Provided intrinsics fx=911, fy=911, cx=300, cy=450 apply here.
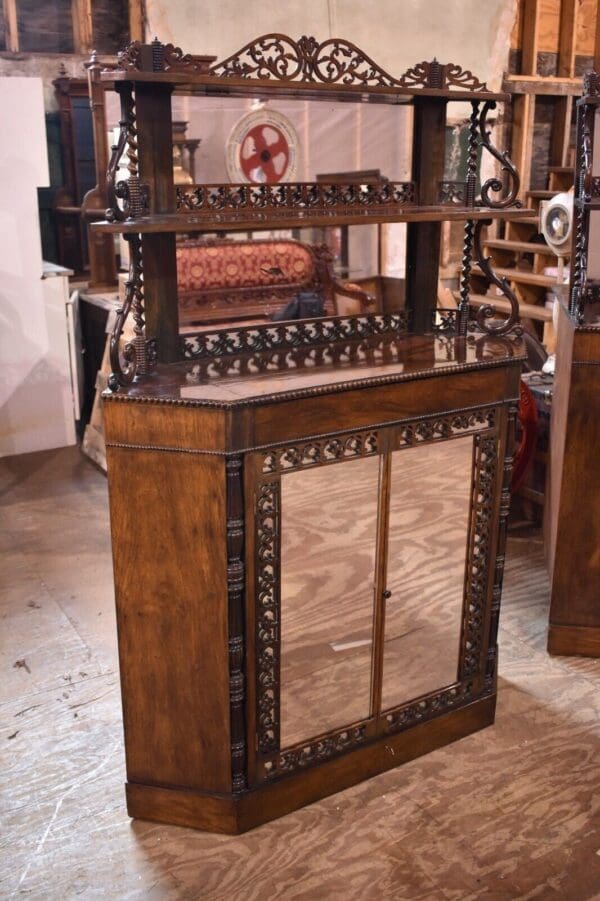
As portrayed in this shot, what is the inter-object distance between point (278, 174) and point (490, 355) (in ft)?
4.83

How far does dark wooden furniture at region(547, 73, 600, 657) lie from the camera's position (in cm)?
290

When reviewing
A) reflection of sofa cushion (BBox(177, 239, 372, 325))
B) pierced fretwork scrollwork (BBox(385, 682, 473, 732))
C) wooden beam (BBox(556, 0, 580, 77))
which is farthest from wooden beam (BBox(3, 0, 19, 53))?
pierced fretwork scrollwork (BBox(385, 682, 473, 732))

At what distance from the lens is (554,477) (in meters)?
3.44

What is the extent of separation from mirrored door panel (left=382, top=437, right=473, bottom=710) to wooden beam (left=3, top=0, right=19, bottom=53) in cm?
601

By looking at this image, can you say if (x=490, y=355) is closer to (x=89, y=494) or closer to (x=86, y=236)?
(x=89, y=494)

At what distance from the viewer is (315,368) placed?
7.79ft

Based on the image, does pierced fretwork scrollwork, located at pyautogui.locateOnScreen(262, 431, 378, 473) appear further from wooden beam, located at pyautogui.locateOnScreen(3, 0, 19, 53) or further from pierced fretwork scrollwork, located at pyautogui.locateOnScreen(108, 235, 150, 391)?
wooden beam, located at pyautogui.locateOnScreen(3, 0, 19, 53)

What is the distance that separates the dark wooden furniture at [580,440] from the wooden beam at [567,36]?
5.31 meters

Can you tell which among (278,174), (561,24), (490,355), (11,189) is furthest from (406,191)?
(561,24)

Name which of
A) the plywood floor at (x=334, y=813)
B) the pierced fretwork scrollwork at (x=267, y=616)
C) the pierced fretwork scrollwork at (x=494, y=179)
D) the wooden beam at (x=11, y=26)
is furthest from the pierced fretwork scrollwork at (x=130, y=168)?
the wooden beam at (x=11, y=26)

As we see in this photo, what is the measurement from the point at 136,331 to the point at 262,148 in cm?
121

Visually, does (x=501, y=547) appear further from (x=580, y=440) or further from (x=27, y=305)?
(x=27, y=305)

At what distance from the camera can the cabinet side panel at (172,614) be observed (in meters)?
2.17

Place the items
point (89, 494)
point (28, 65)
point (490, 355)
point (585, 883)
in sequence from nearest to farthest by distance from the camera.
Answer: point (585, 883) → point (490, 355) → point (89, 494) → point (28, 65)
